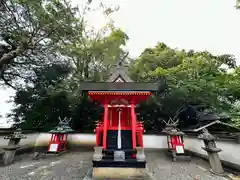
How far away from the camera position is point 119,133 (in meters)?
5.78

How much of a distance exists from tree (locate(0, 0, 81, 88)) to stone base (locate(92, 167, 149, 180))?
30.6ft

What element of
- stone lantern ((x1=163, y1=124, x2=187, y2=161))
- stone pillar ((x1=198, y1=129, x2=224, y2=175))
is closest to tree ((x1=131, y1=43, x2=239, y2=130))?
stone lantern ((x1=163, y1=124, x2=187, y2=161))

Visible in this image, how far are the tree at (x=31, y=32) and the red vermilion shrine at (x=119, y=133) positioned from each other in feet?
21.2

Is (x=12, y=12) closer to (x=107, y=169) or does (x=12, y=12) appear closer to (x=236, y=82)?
(x=107, y=169)

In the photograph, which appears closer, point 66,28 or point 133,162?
point 133,162

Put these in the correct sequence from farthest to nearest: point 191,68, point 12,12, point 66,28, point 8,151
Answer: point 66,28
point 191,68
point 12,12
point 8,151

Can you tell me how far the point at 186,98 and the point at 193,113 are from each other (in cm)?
360

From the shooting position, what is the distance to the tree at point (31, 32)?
332 inches

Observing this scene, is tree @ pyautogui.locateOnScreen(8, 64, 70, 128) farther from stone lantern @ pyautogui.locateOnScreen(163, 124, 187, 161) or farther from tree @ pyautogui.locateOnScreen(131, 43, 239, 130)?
stone lantern @ pyautogui.locateOnScreen(163, 124, 187, 161)

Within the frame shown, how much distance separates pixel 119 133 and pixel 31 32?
911 centimetres

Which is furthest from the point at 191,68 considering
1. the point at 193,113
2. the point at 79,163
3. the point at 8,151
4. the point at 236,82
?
the point at 8,151

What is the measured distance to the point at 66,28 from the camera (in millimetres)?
9703

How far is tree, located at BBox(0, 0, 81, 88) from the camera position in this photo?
843cm

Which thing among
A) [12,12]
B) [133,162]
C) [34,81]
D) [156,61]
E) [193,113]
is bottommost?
[133,162]
